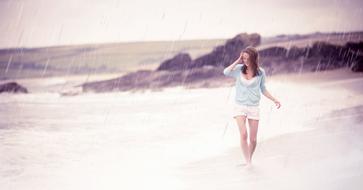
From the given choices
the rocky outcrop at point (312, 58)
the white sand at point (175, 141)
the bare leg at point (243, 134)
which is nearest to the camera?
the white sand at point (175, 141)

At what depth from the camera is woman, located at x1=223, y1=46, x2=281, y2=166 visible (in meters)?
2.64

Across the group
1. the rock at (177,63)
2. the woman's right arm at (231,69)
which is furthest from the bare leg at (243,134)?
the rock at (177,63)

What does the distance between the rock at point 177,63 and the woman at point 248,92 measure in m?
0.25

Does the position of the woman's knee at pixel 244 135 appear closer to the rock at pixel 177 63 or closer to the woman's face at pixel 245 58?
the woman's face at pixel 245 58

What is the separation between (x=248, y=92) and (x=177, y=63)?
0.47 metres

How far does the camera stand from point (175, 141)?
2.69 metres

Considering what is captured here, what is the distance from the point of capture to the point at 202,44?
273 cm

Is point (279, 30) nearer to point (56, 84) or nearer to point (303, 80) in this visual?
point (303, 80)

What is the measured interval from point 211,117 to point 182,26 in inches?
23.0

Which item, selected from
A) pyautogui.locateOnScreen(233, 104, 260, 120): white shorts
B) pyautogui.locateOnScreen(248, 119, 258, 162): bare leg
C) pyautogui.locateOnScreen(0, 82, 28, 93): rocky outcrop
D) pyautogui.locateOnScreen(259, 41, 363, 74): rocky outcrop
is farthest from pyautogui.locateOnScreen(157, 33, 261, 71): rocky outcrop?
pyautogui.locateOnScreen(0, 82, 28, 93): rocky outcrop

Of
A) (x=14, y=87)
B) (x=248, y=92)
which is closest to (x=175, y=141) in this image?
(x=248, y=92)

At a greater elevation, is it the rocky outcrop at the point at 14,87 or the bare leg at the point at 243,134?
the rocky outcrop at the point at 14,87

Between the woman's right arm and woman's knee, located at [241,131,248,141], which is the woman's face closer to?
the woman's right arm

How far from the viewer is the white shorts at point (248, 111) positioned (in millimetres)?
2676
